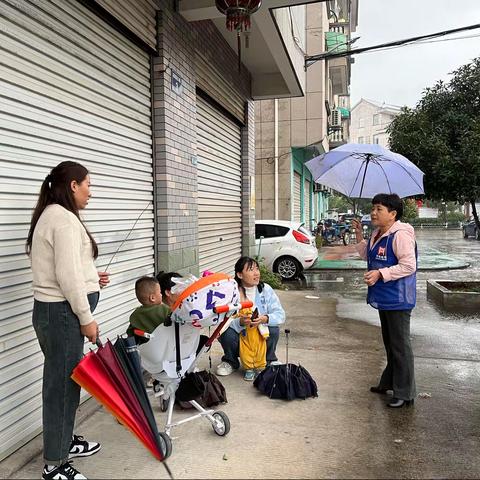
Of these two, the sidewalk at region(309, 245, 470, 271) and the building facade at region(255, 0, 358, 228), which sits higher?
the building facade at region(255, 0, 358, 228)

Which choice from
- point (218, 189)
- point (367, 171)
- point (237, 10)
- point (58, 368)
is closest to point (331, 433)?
point (58, 368)

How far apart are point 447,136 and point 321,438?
6.07 m

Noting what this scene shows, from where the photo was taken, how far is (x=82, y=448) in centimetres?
286

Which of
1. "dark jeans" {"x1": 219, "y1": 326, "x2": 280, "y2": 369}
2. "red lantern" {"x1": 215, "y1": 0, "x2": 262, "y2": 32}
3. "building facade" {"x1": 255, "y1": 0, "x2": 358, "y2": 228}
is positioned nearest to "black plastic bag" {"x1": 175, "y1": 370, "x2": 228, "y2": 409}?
"dark jeans" {"x1": 219, "y1": 326, "x2": 280, "y2": 369}

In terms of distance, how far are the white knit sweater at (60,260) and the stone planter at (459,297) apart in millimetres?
6412

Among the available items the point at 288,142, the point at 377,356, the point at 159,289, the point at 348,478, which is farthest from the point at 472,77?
the point at 288,142

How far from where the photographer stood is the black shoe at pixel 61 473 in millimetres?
2500

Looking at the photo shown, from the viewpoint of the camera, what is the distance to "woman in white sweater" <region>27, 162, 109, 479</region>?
2.36m

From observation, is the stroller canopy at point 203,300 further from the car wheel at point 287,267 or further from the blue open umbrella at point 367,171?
the car wheel at point 287,267

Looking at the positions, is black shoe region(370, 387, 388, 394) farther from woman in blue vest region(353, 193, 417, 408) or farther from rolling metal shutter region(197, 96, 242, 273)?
rolling metal shutter region(197, 96, 242, 273)

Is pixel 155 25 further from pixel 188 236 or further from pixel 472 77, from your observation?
pixel 472 77

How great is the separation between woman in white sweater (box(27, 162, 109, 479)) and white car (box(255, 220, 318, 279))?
843 centimetres

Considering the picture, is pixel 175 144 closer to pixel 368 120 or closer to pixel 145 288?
pixel 145 288

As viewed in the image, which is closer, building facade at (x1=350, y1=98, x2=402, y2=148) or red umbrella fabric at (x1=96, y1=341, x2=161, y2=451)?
red umbrella fabric at (x1=96, y1=341, x2=161, y2=451)
